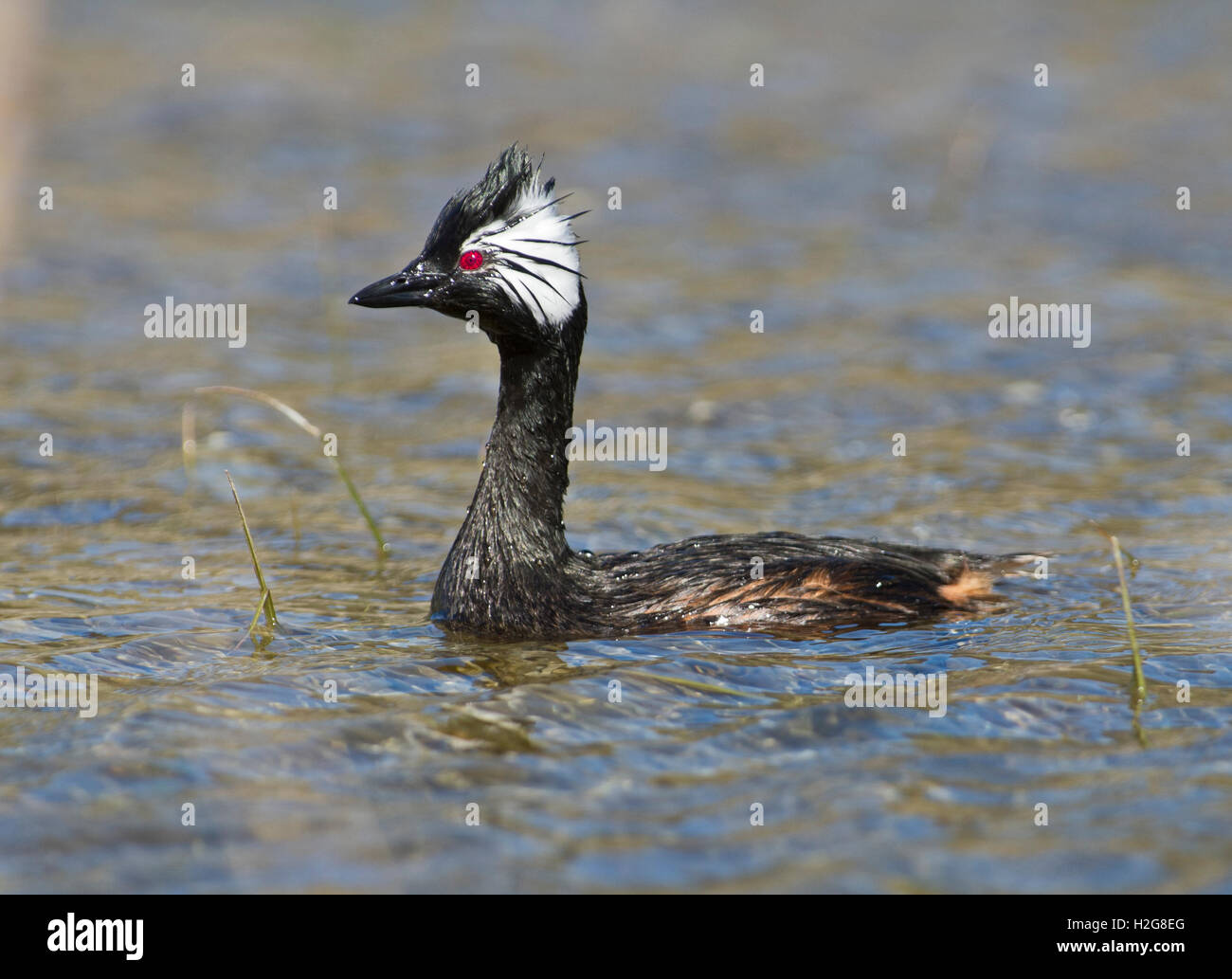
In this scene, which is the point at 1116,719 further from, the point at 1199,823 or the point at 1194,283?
the point at 1194,283

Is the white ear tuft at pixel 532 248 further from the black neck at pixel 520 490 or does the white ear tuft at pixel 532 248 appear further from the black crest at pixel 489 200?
the black neck at pixel 520 490

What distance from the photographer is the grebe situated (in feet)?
27.5

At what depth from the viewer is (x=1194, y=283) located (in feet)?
53.8

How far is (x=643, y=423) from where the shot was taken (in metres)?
13.2

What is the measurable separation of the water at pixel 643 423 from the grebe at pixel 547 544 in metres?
0.23

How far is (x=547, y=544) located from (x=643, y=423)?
4582mm

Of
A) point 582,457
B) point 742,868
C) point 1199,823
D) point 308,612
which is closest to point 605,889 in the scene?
point 742,868

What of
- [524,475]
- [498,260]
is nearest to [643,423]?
[524,475]

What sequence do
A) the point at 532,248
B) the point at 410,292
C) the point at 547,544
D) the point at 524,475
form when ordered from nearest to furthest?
1. the point at 532,248
2. the point at 410,292
3. the point at 547,544
4. the point at 524,475

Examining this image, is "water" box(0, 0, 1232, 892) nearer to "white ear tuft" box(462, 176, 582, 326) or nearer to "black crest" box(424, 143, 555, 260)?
"white ear tuft" box(462, 176, 582, 326)

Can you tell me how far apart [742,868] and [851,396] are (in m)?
8.17

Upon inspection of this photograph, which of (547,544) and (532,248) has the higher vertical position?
(532,248)

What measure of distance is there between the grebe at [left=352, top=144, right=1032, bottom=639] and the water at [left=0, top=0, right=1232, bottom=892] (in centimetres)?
23

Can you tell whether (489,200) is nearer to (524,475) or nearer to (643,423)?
(524,475)
